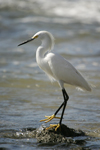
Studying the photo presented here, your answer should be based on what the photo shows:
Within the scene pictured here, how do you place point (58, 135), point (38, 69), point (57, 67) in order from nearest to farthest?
point (58, 135)
point (57, 67)
point (38, 69)

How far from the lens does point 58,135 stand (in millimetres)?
3994

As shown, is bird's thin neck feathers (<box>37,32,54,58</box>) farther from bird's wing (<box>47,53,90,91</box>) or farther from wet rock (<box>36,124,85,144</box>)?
wet rock (<box>36,124,85,144</box>)

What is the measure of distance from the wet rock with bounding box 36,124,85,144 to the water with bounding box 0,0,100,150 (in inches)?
5.0

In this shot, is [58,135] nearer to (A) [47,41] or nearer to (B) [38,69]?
(A) [47,41]

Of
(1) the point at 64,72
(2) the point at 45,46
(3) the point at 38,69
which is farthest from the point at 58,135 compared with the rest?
(3) the point at 38,69

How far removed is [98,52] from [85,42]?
1.63m

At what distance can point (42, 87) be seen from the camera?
23.5ft

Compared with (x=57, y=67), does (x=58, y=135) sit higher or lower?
lower

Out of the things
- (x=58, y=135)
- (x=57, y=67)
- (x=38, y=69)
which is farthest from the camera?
(x=38, y=69)

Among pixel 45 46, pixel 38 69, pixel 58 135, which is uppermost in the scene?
pixel 45 46

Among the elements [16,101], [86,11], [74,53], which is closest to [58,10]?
[86,11]

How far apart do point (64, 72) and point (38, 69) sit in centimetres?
464

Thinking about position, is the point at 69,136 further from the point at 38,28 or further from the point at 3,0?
the point at 3,0

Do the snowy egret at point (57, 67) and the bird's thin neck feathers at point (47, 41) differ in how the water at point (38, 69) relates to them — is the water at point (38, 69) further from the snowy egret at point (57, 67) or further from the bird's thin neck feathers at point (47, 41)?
the bird's thin neck feathers at point (47, 41)
